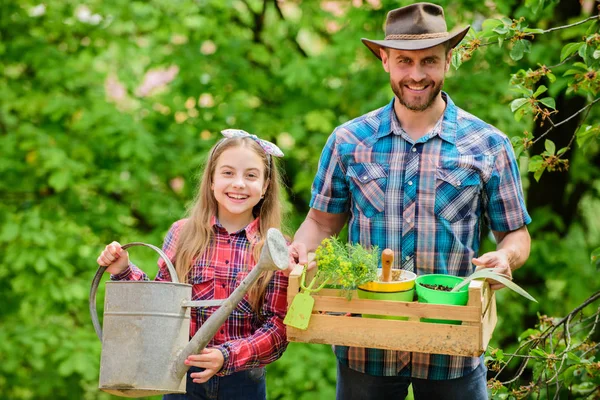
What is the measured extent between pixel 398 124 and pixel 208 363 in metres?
0.90

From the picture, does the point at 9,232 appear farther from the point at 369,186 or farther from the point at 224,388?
the point at 369,186

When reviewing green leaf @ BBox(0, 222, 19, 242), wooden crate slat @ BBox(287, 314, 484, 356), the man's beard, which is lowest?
wooden crate slat @ BBox(287, 314, 484, 356)

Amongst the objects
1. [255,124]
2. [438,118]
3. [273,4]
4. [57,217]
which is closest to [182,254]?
[438,118]

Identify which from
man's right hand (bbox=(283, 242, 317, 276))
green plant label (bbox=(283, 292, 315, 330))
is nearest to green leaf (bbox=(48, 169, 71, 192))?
man's right hand (bbox=(283, 242, 317, 276))

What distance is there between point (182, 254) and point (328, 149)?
0.55 metres

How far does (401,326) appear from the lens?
2088mm

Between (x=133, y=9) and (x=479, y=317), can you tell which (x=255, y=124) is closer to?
(x=133, y=9)

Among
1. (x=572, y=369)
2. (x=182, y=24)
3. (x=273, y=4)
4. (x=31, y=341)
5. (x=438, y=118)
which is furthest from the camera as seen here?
(x=273, y=4)

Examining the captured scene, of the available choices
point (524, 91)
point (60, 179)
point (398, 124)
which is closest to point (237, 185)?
point (398, 124)

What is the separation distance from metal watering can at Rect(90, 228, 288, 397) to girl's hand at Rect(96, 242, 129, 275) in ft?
0.59

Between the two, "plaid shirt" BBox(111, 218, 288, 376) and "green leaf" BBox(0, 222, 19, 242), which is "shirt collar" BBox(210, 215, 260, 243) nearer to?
"plaid shirt" BBox(111, 218, 288, 376)

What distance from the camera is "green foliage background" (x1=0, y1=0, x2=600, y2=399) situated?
4871 millimetres

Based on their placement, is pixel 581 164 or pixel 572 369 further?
pixel 581 164

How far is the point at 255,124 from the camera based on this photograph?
5055 millimetres
